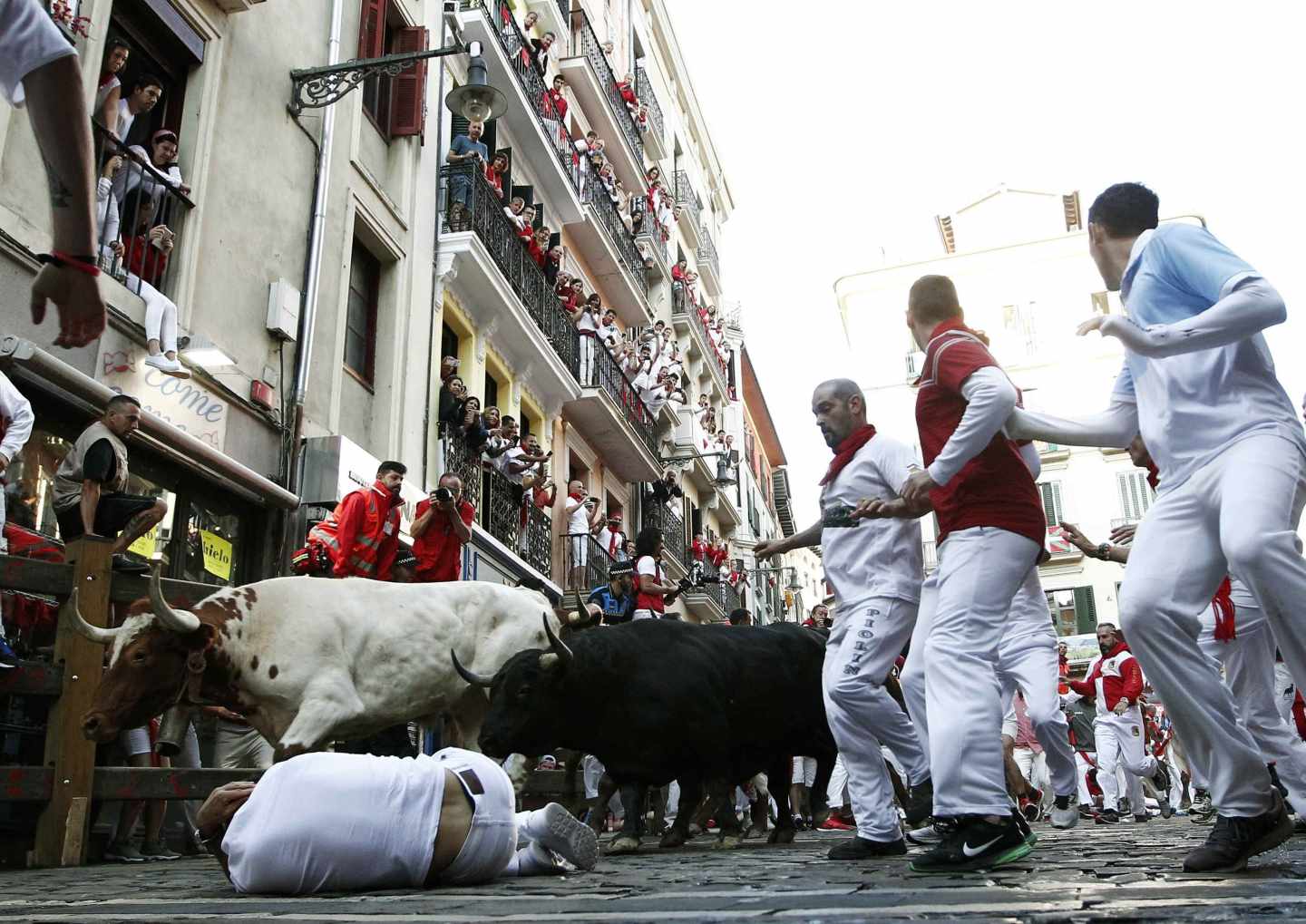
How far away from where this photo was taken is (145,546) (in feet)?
37.8

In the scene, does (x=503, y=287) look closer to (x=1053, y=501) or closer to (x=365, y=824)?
(x=365, y=824)

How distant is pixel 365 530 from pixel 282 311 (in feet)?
18.0

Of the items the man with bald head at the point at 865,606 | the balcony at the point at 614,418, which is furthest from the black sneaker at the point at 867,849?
the balcony at the point at 614,418

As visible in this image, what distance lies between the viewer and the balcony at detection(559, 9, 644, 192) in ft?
90.5

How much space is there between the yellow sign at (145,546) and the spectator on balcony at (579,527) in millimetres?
11056

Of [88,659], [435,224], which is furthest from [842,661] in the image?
[435,224]

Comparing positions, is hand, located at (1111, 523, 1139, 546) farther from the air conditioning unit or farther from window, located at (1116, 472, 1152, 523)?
window, located at (1116, 472, 1152, 523)

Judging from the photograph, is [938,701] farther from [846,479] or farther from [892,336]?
[892,336]

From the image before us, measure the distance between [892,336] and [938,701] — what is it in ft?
178

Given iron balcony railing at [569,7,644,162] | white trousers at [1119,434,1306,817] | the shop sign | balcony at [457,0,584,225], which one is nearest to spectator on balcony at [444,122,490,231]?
balcony at [457,0,584,225]

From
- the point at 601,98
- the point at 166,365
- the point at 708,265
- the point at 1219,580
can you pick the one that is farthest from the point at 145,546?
the point at 708,265

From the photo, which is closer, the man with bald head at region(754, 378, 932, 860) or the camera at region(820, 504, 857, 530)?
the camera at region(820, 504, 857, 530)

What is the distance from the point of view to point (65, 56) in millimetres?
2816

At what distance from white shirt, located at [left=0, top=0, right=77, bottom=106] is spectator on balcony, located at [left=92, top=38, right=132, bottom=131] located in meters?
9.39
